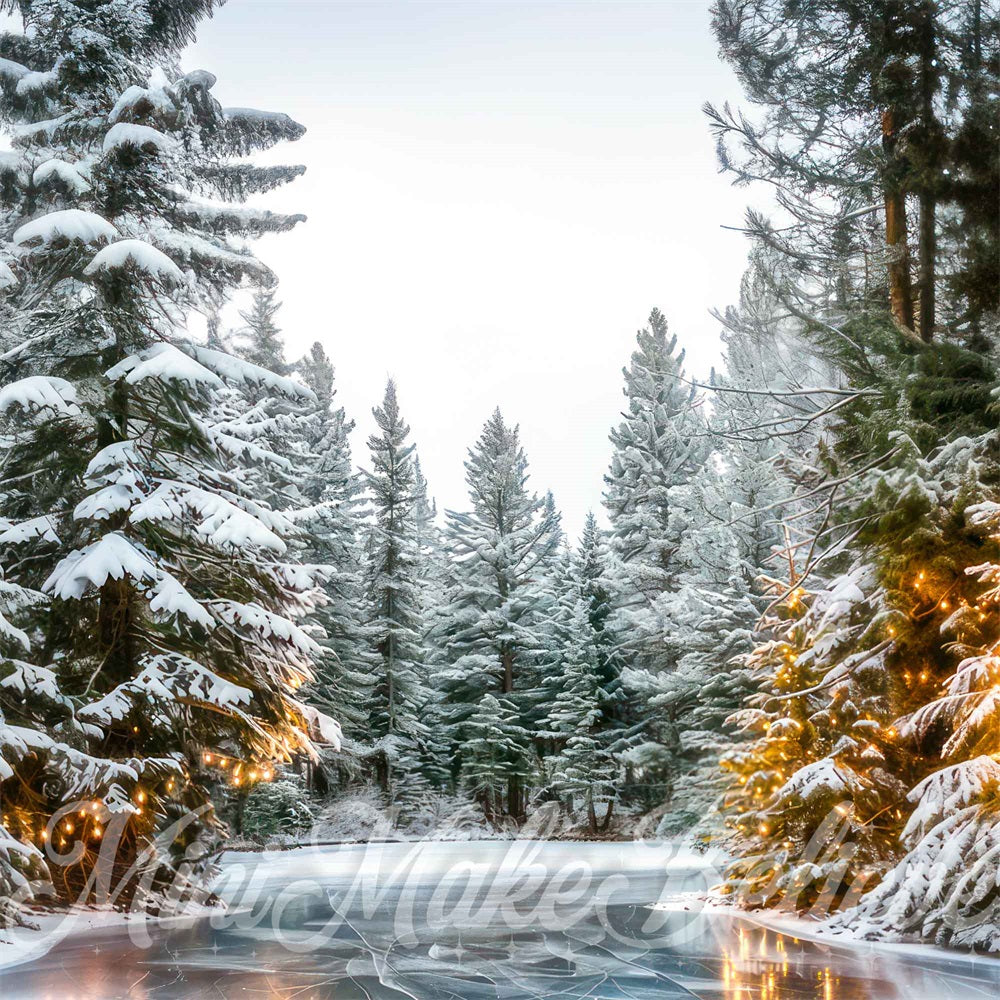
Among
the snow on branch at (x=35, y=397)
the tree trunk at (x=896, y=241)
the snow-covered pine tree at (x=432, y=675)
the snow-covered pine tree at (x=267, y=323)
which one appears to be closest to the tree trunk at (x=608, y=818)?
the snow-covered pine tree at (x=432, y=675)

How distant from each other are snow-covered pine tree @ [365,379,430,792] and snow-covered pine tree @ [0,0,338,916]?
21.6 meters

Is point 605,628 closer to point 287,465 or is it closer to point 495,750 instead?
point 495,750

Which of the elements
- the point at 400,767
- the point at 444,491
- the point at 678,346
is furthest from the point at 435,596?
the point at 444,491

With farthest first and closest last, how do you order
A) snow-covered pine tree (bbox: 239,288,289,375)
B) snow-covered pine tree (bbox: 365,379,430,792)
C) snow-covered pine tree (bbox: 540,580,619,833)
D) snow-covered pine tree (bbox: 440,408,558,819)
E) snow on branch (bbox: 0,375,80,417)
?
snow-covered pine tree (bbox: 239,288,289,375) → snow-covered pine tree (bbox: 440,408,558,819) → snow-covered pine tree (bbox: 365,379,430,792) → snow-covered pine tree (bbox: 540,580,619,833) → snow on branch (bbox: 0,375,80,417)

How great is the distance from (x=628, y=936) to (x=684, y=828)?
12.8 metres

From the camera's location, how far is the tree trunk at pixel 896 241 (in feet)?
34.4

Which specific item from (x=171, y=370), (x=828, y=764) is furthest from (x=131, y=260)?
(x=828, y=764)

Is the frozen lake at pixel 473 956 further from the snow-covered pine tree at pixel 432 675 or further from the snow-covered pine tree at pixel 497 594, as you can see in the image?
the snow-covered pine tree at pixel 432 675

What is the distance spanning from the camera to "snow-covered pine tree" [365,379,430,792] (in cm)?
3344

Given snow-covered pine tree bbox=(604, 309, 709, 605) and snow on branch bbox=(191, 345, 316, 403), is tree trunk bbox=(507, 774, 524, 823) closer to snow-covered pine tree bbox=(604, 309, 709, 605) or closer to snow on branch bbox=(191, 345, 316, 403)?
snow-covered pine tree bbox=(604, 309, 709, 605)

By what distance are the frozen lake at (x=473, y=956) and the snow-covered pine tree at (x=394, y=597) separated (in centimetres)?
1910

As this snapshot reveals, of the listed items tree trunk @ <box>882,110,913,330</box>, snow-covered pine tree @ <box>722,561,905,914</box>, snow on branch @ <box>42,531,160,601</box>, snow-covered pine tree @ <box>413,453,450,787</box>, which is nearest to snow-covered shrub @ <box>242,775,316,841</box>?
snow-covered pine tree @ <box>413,453,450,787</box>

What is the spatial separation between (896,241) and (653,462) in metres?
22.3

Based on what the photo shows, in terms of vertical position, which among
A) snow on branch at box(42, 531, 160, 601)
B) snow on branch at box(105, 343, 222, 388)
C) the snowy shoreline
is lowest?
the snowy shoreline
